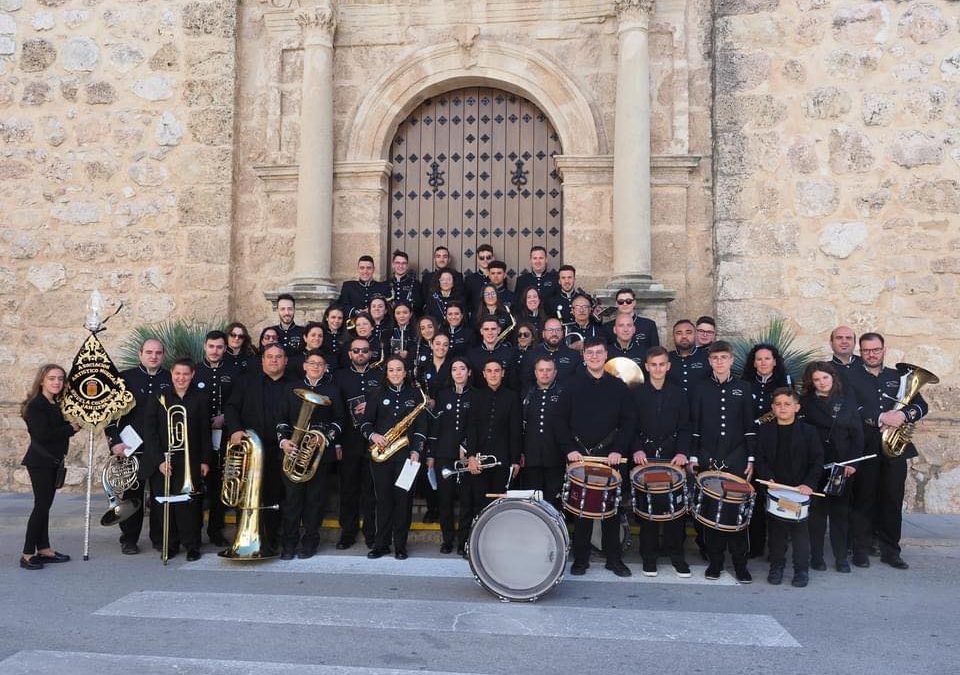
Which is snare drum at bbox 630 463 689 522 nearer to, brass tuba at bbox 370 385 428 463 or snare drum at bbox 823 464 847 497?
snare drum at bbox 823 464 847 497

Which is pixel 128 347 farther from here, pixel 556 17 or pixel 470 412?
pixel 556 17

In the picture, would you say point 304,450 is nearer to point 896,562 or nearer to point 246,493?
point 246,493

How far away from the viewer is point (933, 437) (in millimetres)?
9031

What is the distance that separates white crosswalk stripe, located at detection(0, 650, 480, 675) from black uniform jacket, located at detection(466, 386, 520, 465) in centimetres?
278

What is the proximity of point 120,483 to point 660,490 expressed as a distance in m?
4.56

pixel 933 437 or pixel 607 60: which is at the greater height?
pixel 607 60

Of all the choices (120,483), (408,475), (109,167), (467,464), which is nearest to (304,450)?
(408,475)

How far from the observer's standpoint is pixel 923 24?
30.8 feet

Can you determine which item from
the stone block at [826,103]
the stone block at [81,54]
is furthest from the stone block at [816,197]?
the stone block at [81,54]

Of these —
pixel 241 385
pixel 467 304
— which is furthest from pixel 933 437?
pixel 241 385

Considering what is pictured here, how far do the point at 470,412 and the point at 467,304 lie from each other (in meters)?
2.44

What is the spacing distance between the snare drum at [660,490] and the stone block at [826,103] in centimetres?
532

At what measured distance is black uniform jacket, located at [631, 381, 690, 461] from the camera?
A: 6.73m

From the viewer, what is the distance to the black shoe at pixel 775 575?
6.27 meters
